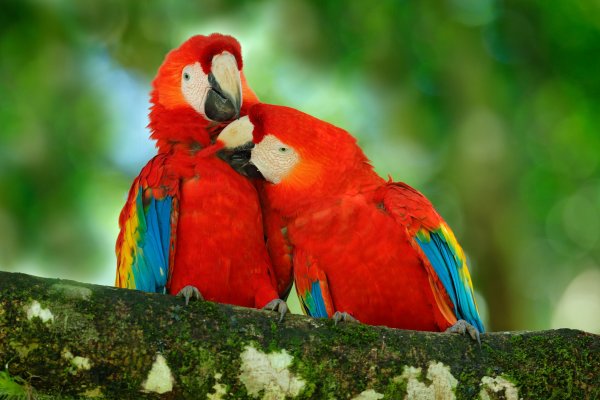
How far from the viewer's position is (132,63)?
6.86m

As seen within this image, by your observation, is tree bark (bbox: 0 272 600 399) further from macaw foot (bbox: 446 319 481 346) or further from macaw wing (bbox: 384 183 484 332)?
macaw wing (bbox: 384 183 484 332)

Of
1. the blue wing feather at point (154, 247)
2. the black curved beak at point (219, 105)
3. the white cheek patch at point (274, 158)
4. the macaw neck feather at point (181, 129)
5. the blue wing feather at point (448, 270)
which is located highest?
the black curved beak at point (219, 105)

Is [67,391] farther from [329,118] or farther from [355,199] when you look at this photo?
[329,118]

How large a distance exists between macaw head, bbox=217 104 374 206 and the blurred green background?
8.05 ft

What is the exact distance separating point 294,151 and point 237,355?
4.94 feet

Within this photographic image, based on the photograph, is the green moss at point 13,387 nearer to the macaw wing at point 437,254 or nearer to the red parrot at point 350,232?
the red parrot at point 350,232

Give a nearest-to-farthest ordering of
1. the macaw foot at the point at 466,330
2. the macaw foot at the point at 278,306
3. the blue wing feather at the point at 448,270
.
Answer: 1. the macaw foot at the point at 466,330
2. the macaw foot at the point at 278,306
3. the blue wing feather at the point at 448,270

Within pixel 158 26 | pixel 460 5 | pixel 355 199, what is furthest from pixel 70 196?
pixel 460 5

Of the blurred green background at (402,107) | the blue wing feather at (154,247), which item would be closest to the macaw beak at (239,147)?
the blue wing feather at (154,247)

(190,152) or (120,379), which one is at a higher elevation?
(190,152)

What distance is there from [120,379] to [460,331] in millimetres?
1243

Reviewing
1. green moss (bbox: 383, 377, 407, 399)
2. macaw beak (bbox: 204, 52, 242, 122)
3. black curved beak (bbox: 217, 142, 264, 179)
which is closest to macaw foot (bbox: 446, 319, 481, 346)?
green moss (bbox: 383, 377, 407, 399)

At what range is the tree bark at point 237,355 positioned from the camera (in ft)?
7.54

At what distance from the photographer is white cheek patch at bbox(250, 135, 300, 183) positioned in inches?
148
